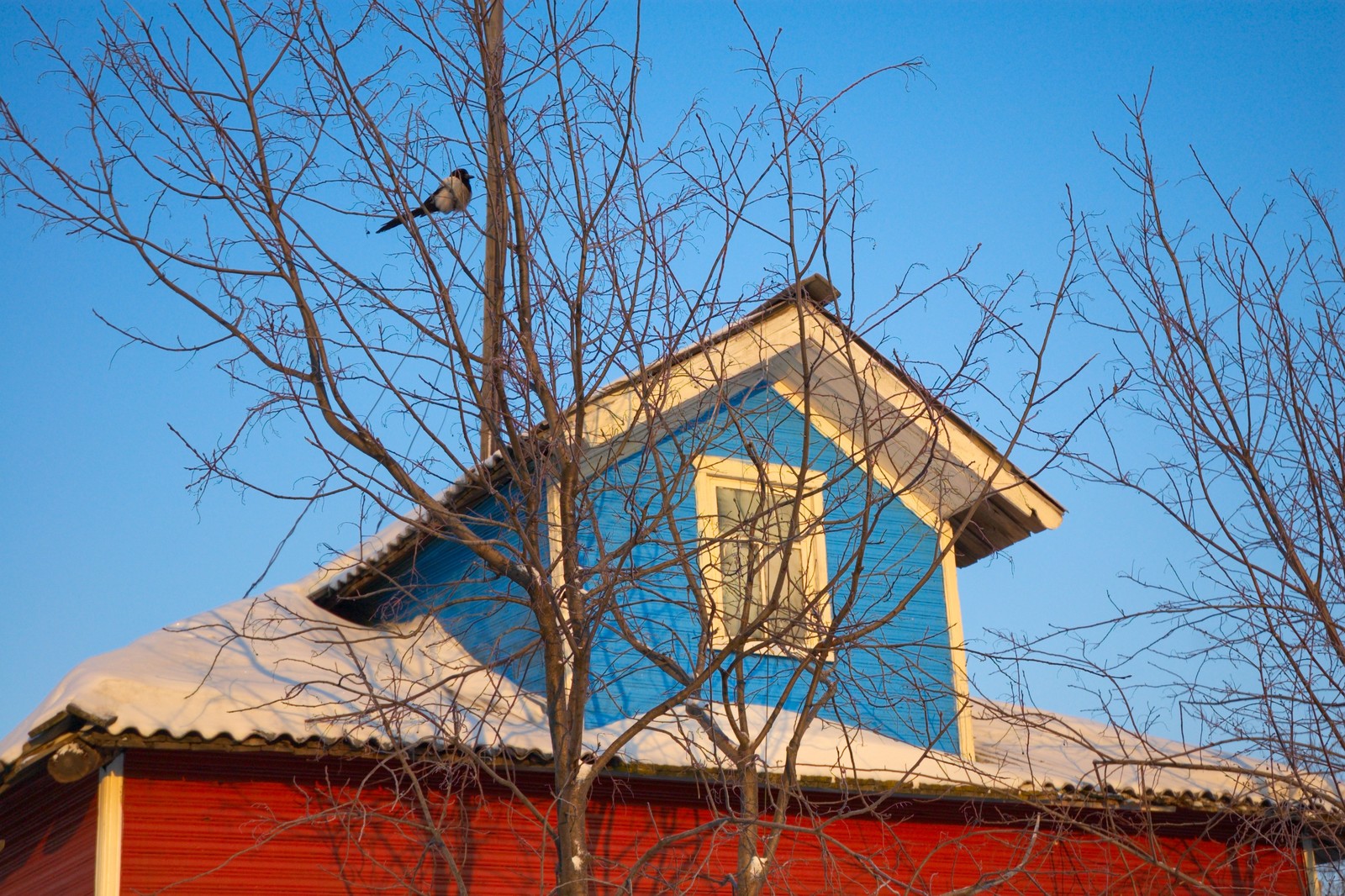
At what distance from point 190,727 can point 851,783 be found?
3.36m

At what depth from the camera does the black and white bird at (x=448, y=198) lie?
557cm

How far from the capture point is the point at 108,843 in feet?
20.0

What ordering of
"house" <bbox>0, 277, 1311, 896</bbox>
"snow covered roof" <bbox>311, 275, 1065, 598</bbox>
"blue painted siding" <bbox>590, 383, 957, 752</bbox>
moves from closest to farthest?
"house" <bbox>0, 277, 1311, 896</bbox>, "blue painted siding" <bbox>590, 383, 957, 752</bbox>, "snow covered roof" <bbox>311, 275, 1065, 598</bbox>

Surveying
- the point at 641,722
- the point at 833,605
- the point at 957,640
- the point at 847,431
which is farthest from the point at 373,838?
the point at 957,640

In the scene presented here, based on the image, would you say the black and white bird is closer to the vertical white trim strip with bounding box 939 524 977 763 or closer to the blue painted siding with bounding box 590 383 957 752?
the blue painted siding with bounding box 590 383 957 752

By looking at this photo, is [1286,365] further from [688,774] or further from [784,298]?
[688,774]

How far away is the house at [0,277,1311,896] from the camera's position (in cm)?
516

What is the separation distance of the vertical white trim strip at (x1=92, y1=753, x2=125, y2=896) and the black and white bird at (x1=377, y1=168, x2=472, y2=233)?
2695 mm

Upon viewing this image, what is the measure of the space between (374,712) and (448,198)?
218 cm

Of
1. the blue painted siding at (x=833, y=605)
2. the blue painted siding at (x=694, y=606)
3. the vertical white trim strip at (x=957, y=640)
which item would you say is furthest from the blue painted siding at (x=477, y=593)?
the vertical white trim strip at (x=957, y=640)

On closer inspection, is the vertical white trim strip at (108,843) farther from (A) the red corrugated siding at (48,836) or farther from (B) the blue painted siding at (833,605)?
(B) the blue painted siding at (833,605)

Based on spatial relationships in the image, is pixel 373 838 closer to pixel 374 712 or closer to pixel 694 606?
pixel 374 712

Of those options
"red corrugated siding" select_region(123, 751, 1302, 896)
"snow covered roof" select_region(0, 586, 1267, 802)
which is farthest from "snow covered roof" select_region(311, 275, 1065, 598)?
"red corrugated siding" select_region(123, 751, 1302, 896)

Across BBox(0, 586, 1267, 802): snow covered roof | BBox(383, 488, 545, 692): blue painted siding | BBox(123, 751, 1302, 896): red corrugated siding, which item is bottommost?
BBox(123, 751, 1302, 896): red corrugated siding
